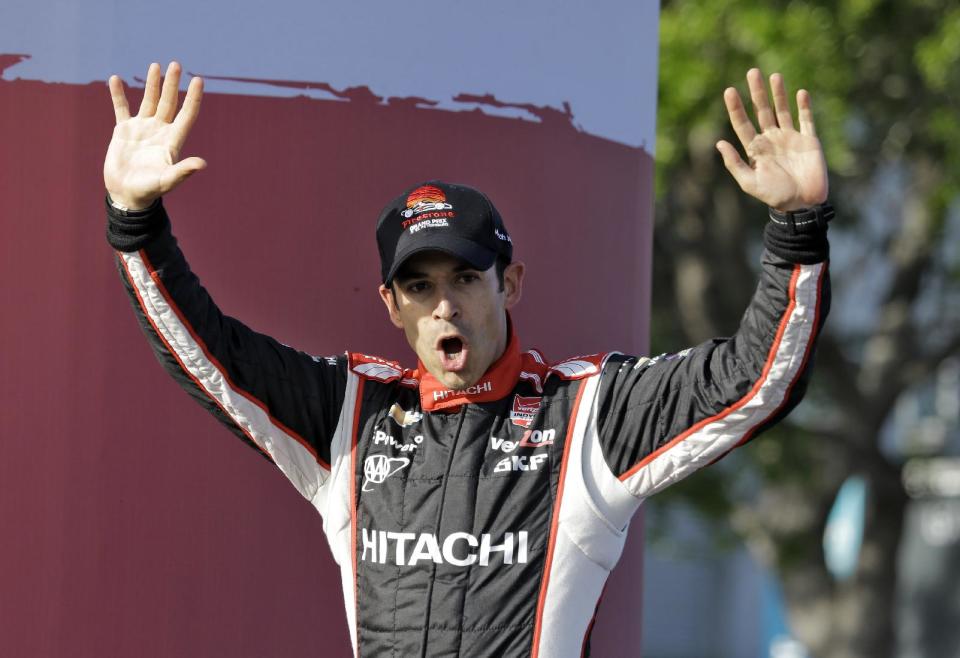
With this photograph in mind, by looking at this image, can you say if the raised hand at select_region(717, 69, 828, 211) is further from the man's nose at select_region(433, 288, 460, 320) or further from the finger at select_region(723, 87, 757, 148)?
the man's nose at select_region(433, 288, 460, 320)

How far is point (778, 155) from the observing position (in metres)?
2.72

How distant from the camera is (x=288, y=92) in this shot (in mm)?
3445

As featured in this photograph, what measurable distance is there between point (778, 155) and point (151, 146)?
3.86ft

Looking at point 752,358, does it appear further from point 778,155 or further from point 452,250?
point 452,250

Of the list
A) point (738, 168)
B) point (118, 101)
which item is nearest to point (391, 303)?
point (118, 101)

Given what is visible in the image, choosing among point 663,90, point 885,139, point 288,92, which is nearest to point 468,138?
point 288,92

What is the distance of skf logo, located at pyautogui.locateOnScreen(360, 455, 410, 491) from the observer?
2.93m

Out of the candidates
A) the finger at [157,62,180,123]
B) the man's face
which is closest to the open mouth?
the man's face

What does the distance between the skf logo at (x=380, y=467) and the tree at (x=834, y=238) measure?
5.88 meters

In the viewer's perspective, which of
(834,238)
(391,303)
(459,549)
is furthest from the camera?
(834,238)

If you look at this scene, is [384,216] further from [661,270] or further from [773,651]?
[773,651]

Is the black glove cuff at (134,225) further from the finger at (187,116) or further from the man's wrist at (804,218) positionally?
the man's wrist at (804,218)

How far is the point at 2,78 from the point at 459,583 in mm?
1538

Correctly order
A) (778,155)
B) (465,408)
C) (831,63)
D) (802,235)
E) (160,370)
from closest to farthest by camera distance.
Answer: (802,235) < (778,155) < (465,408) < (160,370) < (831,63)
